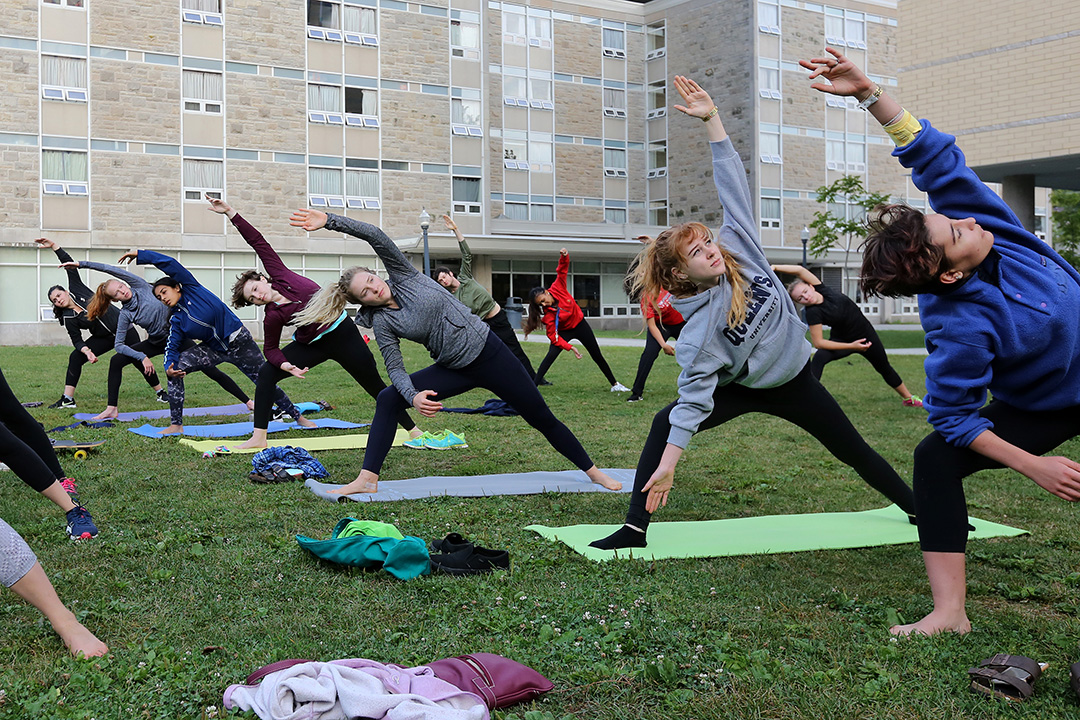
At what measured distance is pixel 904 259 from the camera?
3.01m

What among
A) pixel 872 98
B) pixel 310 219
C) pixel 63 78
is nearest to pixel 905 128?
pixel 872 98

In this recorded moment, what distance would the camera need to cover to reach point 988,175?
22.2 m

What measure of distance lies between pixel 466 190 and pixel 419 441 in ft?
102

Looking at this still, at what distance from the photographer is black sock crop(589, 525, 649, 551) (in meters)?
4.76

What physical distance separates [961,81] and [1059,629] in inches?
837

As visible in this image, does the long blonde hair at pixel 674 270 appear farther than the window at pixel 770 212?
No

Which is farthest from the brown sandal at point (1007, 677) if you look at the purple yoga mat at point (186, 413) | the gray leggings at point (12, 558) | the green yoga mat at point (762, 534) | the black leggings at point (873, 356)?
the purple yoga mat at point (186, 413)

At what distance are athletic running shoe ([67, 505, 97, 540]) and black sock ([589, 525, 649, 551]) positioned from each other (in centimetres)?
278

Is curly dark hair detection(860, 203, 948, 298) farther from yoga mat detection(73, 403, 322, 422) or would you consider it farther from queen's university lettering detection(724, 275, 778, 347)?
yoga mat detection(73, 403, 322, 422)

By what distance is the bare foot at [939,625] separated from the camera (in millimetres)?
3400

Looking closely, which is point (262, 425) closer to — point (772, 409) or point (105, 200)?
point (772, 409)

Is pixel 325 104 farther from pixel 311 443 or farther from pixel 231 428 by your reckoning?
pixel 311 443

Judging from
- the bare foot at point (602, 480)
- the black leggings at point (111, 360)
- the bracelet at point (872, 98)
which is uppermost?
the bracelet at point (872, 98)

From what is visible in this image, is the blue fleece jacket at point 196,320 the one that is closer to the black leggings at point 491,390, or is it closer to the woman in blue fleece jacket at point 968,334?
the black leggings at point 491,390
